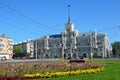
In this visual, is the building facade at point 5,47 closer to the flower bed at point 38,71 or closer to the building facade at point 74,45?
the building facade at point 74,45

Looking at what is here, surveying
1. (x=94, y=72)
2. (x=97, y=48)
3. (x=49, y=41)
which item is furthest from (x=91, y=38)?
(x=94, y=72)

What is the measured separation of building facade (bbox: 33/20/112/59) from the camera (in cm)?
18012

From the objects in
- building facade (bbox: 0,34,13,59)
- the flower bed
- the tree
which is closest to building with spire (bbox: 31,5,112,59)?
the tree

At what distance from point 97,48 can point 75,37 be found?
51.1 feet

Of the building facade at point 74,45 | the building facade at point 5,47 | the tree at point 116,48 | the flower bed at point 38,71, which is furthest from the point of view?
the building facade at point 74,45

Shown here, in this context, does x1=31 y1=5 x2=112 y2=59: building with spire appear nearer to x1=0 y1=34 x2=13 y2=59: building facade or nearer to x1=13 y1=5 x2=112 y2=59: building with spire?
x1=13 y1=5 x2=112 y2=59: building with spire

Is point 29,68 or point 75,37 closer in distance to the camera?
point 29,68

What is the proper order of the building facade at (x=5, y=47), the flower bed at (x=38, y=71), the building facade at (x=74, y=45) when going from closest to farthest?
the flower bed at (x=38, y=71)
the building facade at (x=5, y=47)
the building facade at (x=74, y=45)

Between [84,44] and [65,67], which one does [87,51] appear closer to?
[84,44]

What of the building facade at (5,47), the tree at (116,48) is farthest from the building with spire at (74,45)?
the building facade at (5,47)

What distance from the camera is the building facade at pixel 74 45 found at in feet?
591

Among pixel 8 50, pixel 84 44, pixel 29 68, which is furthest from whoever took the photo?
pixel 84 44

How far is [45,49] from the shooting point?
194500mm

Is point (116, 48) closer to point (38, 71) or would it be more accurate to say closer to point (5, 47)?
point (5, 47)
